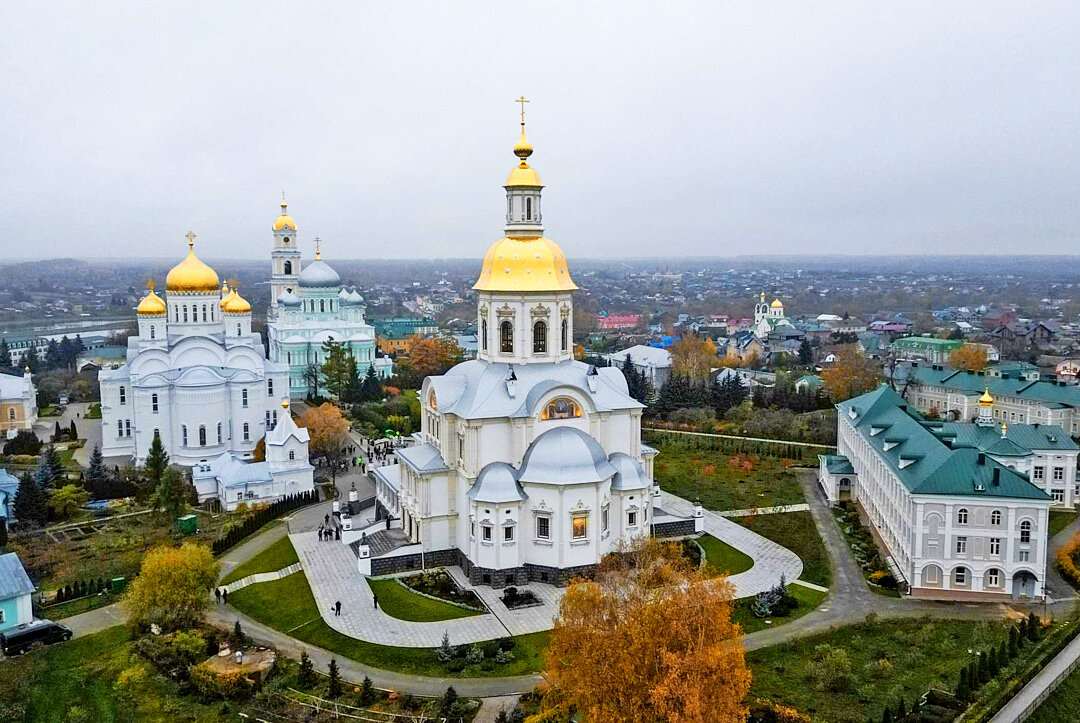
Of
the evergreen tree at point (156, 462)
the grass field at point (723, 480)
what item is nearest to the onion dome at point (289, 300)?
the evergreen tree at point (156, 462)

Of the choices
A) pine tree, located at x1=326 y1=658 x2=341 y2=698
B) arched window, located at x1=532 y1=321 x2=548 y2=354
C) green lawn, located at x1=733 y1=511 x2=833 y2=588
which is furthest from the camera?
arched window, located at x1=532 y1=321 x2=548 y2=354

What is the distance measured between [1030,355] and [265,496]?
6491cm

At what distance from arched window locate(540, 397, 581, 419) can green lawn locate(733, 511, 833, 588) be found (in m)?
8.12

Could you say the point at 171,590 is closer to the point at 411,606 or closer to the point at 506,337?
the point at 411,606

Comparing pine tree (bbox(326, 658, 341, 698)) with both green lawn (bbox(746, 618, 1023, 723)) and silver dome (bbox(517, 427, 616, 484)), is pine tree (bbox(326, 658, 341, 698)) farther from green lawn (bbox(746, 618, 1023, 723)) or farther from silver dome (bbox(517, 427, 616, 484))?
green lawn (bbox(746, 618, 1023, 723))

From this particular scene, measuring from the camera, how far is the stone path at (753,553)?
25.1 m

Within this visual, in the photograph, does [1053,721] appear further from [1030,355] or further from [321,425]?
[1030,355]

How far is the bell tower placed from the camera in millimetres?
59719

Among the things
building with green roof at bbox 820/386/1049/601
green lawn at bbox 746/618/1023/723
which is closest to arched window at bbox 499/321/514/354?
green lawn at bbox 746/618/1023/723

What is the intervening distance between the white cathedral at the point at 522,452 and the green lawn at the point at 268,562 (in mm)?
2073

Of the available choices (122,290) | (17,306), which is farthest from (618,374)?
(122,290)

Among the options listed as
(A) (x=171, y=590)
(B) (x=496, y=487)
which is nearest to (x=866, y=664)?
(B) (x=496, y=487)

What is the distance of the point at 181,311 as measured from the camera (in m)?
41.5

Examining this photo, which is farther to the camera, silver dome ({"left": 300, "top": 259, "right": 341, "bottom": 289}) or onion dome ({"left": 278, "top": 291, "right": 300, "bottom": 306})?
silver dome ({"left": 300, "top": 259, "right": 341, "bottom": 289})
